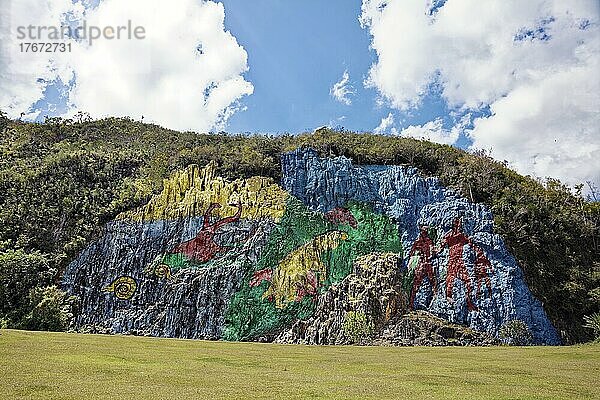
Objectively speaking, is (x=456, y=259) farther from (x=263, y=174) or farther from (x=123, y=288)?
(x=123, y=288)

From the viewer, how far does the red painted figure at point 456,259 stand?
35.8m

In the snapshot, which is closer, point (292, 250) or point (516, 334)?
point (516, 334)

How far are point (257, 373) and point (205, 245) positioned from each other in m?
21.8

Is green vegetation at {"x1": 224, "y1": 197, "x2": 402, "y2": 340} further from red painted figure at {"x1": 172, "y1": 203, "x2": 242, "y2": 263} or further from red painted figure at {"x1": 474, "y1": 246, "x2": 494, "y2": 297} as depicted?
red painted figure at {"x1": 474, "y1": 246, "x2": 494, "y2": 297}

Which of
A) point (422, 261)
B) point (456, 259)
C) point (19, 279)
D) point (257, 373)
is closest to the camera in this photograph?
point (257, 373)

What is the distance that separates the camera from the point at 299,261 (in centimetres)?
3644

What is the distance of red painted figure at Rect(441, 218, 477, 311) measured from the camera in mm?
35750

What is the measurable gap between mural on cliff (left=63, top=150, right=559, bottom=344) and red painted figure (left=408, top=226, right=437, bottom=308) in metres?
0.08

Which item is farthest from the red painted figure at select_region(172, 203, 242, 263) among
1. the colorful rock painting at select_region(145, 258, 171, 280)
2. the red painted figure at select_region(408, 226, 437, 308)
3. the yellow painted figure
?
the red painted figure at select_region(408, 226, 437, 308)

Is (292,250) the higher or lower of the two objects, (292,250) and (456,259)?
the higher

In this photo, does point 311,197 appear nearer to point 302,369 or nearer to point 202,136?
point 202,136

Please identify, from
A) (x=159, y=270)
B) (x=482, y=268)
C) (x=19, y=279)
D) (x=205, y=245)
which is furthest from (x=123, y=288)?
(x=482, y=268)

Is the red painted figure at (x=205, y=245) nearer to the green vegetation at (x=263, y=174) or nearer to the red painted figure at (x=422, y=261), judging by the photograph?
the green vegetation at (x=263, y=174)

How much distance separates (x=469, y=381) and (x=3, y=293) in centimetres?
3134
